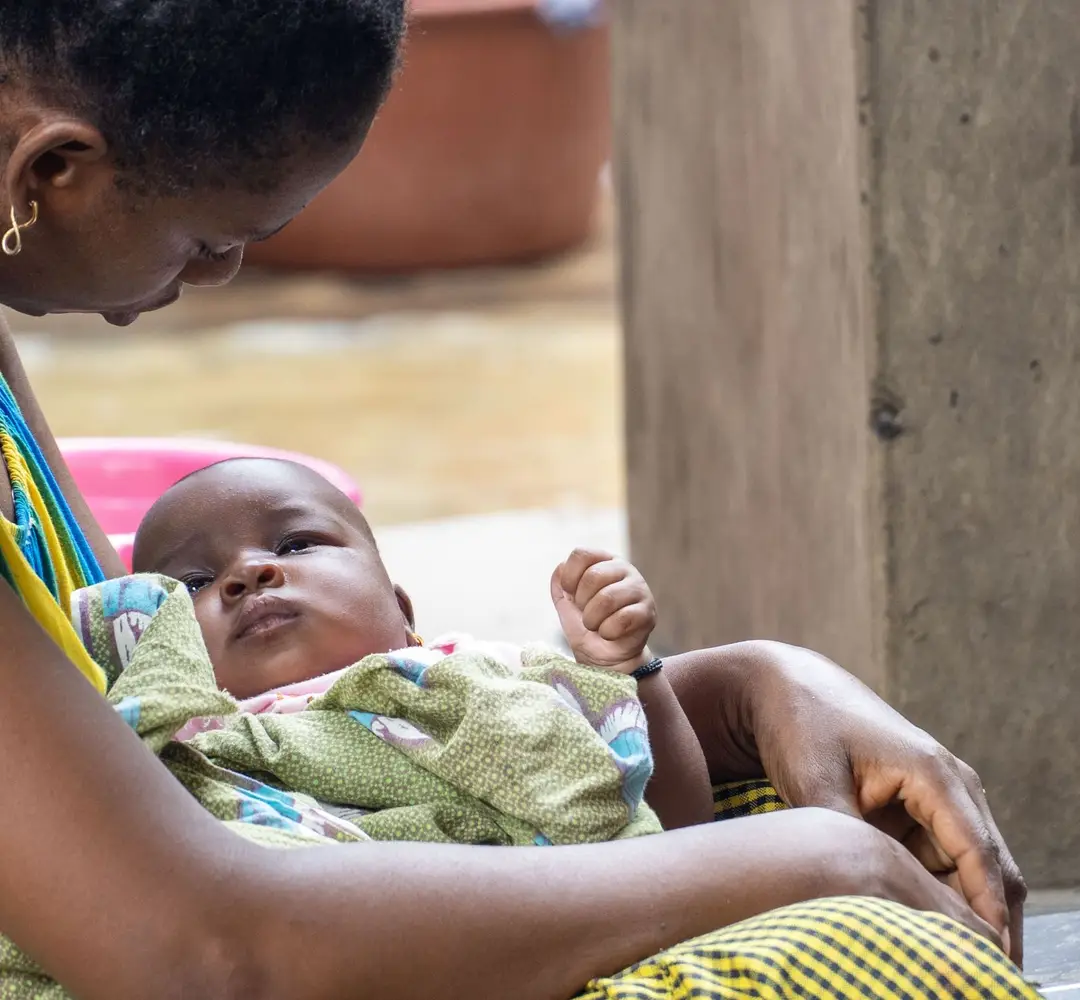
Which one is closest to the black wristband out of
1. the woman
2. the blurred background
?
the woman

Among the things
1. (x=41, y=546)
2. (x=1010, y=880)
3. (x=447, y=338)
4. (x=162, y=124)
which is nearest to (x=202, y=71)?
(x=162, y=124)

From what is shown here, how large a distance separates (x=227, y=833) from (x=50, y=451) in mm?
796

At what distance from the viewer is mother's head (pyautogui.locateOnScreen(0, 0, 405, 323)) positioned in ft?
3.83

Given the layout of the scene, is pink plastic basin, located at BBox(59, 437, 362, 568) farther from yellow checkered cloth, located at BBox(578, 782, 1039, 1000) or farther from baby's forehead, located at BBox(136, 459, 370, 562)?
yellow checkered cloth, located at BBox(578, 782, 1039, 1000)

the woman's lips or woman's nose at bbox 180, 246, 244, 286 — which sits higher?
woman's nose at bbox 180, 246, 244, 286

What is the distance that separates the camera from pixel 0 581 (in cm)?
113

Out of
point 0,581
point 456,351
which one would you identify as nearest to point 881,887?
point 0,581

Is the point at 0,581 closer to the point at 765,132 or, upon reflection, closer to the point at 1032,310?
the point at 1032,310

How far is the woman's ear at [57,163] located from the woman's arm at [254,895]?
0.94 ft

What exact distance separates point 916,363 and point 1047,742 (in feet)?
1.85

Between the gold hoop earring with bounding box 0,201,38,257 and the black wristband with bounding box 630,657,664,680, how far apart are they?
603 mm

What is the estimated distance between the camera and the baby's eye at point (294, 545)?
5.80 ft

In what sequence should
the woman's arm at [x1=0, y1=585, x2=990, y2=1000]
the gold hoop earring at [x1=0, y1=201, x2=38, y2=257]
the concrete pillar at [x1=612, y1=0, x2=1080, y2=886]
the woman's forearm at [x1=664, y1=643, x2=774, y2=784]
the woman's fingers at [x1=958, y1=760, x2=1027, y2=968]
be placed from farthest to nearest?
the concrete pillar at [x1=612, y1=0, x2=1080, y2=886] < the woman's forearm at [x1=664, y1=643, x2=774, y2=784] < the woman's fingers at [x1=958, y1=760, x2=1027, y2=968] < the gold hoop earring at [x1=0, y1=201, x2=38, y2=257] < the woman's arm at [x1=0, y1=585, x2=990, y2=1000]

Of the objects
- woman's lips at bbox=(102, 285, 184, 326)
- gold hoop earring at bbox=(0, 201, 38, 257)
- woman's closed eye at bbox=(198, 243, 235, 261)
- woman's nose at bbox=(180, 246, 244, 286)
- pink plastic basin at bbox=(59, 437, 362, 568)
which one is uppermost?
gold hoop earring at bbox=(0, 201, 38, 257)
